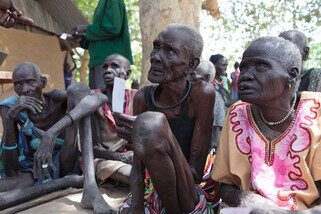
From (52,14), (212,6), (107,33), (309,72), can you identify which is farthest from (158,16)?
(212,6)

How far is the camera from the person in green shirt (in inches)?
204

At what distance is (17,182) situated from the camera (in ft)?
11.2

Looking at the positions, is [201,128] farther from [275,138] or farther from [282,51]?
[282,51]

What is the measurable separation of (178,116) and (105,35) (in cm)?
287

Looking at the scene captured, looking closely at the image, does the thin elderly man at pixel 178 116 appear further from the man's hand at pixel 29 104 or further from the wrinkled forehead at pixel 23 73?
the wrinkled forehead at pixel 23 73

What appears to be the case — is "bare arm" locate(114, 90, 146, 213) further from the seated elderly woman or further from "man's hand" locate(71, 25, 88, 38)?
"man's hand" locate(71, 25, 88, 38)

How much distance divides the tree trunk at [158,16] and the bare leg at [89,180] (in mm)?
2415

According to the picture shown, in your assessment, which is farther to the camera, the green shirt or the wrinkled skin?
the wrinkled skin

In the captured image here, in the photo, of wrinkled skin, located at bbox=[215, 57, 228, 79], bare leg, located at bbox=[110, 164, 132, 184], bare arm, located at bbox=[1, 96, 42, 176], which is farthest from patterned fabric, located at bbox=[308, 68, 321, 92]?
wrinkled skin, located at bbox=[215, 57, 228, 79]

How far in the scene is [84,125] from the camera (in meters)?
3.37

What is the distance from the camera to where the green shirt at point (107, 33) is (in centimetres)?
518

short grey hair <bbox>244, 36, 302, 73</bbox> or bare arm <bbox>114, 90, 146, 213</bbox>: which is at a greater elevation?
short grey hair <bbox>244, 36, 302, 73</bbox>

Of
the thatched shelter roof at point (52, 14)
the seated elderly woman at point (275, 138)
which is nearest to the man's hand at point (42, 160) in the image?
the seated elderly woman at point (275, 138)

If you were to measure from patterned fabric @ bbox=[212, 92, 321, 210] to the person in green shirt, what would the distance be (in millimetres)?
3072
